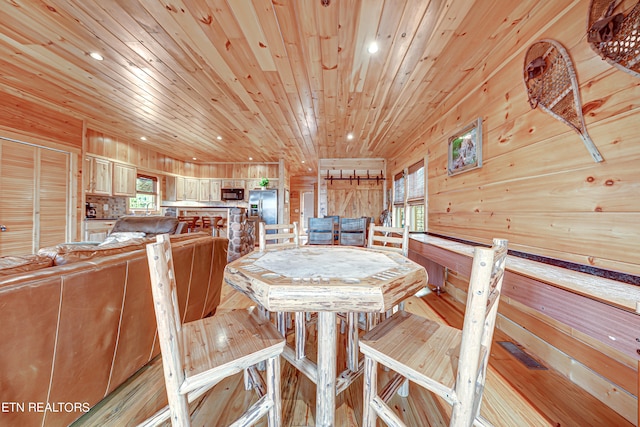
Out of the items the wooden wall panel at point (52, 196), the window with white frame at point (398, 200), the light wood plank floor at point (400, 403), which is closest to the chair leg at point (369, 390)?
the light wood plank floor at point (400, 403)

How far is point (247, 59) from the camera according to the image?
222cm

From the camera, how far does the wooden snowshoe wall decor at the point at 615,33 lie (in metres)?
0.97

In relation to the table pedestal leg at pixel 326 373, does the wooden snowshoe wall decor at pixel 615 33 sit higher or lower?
higher

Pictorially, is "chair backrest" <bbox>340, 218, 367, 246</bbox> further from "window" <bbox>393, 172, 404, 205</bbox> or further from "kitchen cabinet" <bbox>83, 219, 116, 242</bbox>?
"kitchen cabinet" <bbox>83, 219, 116, 242</bbox>

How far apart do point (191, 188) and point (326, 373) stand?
25.5ft

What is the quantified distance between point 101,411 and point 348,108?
3.61 meters

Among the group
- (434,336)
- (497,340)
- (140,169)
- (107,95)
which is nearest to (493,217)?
(497,340)

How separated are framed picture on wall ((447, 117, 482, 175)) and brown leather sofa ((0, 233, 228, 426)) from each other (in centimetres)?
284

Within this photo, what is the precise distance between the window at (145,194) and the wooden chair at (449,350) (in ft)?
23.1

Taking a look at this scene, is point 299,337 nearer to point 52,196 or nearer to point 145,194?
point 52,196

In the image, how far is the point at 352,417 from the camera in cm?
125

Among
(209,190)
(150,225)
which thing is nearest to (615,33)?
(150,225)

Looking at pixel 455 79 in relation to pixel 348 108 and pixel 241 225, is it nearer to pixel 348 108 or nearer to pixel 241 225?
pixel 348 108

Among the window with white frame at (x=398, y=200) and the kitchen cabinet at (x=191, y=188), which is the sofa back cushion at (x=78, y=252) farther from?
the kitchen cabinet at (x=191, y=188)
